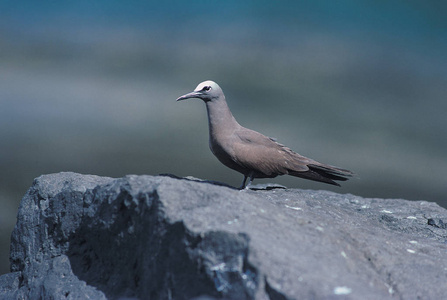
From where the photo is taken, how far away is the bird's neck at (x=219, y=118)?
16.8ft

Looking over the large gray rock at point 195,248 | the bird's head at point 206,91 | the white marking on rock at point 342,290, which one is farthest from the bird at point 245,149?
the white marking on rock at point 342,290

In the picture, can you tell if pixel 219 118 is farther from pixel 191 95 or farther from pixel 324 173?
pixel 324 173

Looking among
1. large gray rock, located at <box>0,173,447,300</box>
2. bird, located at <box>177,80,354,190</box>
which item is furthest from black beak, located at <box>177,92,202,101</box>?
large gray rock, located at <box>0,173,447,300</box>

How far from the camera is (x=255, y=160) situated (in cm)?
514

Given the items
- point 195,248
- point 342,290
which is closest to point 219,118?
point 195,248

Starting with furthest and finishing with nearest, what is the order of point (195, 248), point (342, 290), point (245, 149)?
point (245, 149) → point (195, 248) → point (342, 290)

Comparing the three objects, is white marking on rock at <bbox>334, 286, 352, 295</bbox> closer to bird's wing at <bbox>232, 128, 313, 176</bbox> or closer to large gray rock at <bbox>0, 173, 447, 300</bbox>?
large gray rock at <bbox>0, 173, 447, 300</bbox>

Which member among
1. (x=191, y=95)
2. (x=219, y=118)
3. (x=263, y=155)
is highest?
(x=191, y=95)

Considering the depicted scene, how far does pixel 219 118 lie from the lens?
517cm

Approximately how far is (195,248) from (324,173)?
2.56 m

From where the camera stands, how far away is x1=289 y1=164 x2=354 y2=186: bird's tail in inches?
212

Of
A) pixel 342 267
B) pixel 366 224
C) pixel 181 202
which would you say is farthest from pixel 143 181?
pixel 366 224

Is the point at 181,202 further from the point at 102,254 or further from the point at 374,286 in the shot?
the point at 374,286

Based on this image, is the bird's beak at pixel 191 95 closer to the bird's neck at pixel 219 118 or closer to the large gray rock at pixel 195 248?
the bird's neck at pixel 219 118
